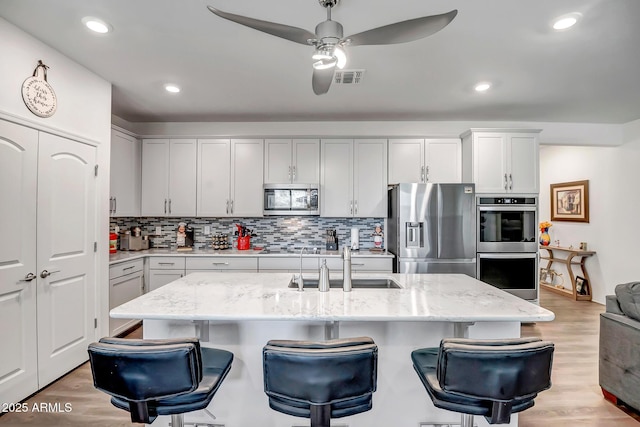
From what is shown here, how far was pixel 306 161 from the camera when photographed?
13.7 feet

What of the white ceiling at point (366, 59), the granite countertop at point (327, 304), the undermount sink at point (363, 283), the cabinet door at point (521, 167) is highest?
the white ceiling at point (366, 59)

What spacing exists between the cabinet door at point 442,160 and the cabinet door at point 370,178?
55cm

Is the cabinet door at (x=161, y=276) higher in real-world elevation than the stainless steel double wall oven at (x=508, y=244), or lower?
lower

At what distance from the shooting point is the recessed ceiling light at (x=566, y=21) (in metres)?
2.00

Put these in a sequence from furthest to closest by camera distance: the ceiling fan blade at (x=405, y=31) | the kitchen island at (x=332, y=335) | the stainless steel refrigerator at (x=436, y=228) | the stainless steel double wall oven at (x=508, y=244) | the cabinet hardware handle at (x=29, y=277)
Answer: the stainless steel double wall oven at (x=508, y=244) → the stainless steel refrigerator at (x=436, y=228) → the cabinet hardware handle at (x=29, y=277) → the kitchen island at (x=332, y=335) → the ceiling fan blade at (x=405, y=31)

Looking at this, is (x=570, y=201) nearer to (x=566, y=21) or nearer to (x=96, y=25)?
(x=566, y=21)

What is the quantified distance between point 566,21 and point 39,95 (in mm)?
3648

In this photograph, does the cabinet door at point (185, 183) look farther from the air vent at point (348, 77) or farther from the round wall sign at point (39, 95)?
the air vent at point (348, 77)

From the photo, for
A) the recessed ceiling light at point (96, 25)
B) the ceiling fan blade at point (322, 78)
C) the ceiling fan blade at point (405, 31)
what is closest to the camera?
the ceiling fan blade at point (405, 31)

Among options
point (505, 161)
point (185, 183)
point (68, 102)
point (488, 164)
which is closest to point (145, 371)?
point (68, 102)

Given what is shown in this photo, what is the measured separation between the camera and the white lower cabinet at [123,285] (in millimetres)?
3283

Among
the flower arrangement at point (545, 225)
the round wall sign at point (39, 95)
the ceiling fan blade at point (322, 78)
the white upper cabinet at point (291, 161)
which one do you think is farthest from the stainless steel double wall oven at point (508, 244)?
the round wall sign at point (39, 95)

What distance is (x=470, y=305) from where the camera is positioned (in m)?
1.67

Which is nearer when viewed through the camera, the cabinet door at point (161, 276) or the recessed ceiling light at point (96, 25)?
the recessed ceiling light at point (96, 25)
